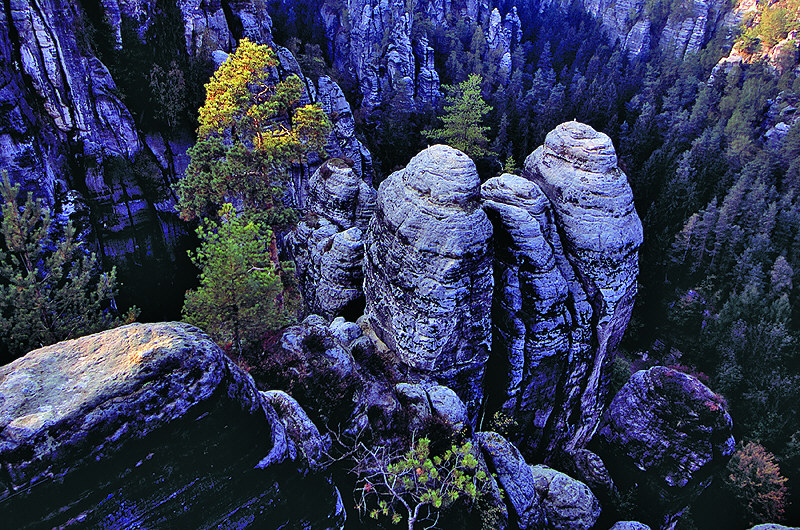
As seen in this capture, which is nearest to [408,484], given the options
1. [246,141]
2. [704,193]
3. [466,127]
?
[246,141]

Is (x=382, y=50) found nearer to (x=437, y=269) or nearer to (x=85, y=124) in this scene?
(x=85, y=124)

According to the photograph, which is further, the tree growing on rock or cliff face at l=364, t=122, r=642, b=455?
the tree growing on rock

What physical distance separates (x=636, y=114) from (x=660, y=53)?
39.7m

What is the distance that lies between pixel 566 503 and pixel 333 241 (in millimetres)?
16082

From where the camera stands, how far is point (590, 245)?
20.1 metres

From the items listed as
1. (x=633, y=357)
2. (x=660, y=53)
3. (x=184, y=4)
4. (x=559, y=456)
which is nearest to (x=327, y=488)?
(x=559, y=456)

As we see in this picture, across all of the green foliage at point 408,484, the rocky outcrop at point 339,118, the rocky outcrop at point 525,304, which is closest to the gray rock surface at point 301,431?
the green foliage at point 408,484

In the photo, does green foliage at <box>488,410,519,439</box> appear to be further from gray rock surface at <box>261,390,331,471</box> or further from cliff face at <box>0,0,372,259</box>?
cliff face at <box>0,0,372,259</box>

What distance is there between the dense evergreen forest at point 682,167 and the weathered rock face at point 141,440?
2086 centimetres

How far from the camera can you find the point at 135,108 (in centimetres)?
2753

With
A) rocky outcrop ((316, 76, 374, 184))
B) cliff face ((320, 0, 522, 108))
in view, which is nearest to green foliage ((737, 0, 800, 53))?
cliff face ((320, 0, 522, 108))

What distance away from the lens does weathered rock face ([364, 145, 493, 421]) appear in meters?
16.8

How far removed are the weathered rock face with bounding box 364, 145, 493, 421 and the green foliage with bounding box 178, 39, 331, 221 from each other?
31.2 ft

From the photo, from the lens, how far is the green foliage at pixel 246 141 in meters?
23.5
